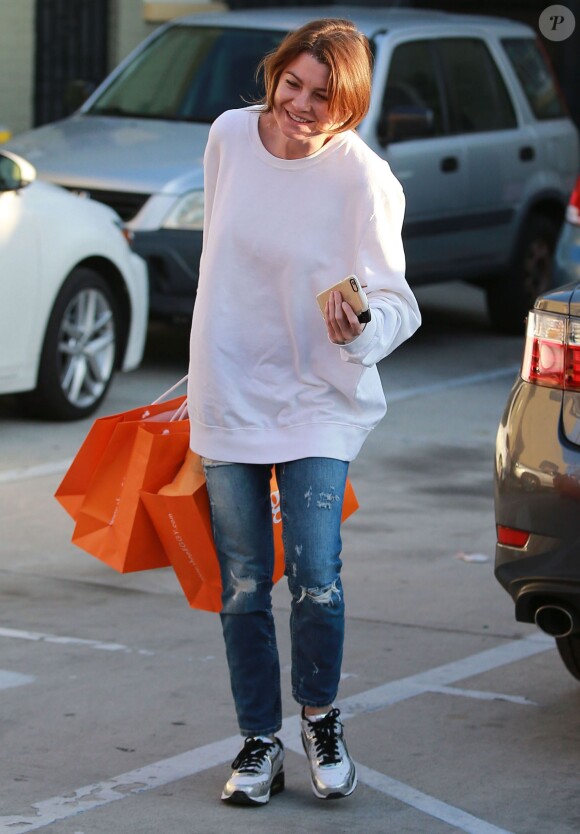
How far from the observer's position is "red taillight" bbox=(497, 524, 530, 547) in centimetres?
415

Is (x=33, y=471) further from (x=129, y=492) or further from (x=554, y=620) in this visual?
(x=554, y=620)

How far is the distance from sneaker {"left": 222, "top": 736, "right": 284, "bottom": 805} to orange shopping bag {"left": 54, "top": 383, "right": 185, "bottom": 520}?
27.7 inches

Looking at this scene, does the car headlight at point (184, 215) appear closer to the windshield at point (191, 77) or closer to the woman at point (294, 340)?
the windshield at point (191, 77)

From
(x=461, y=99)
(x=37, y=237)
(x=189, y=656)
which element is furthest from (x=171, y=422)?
(x=461, y=99)

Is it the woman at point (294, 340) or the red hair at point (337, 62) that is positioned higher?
the red hair at point (337, 62)

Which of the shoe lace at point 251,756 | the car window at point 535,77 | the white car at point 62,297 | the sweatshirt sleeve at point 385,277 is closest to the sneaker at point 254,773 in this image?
the shoe lace at point 251,756

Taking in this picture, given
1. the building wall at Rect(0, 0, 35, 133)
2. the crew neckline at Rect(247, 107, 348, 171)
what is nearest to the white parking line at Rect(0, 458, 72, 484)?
the crew neckline at Rect(247, 107, 348, 171)

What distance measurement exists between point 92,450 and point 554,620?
46.0 inches

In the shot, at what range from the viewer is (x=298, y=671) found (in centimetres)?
398

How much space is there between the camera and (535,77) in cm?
1205

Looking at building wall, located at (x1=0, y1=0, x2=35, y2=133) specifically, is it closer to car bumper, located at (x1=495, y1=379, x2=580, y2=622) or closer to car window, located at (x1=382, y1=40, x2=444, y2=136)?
car window, located at (x1=382, y1=40, x2=444, y2=136)

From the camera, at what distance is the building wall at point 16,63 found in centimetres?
1416

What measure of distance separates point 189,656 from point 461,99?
692 centimetres

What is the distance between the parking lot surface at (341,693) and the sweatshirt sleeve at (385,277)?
1075 millimetres
